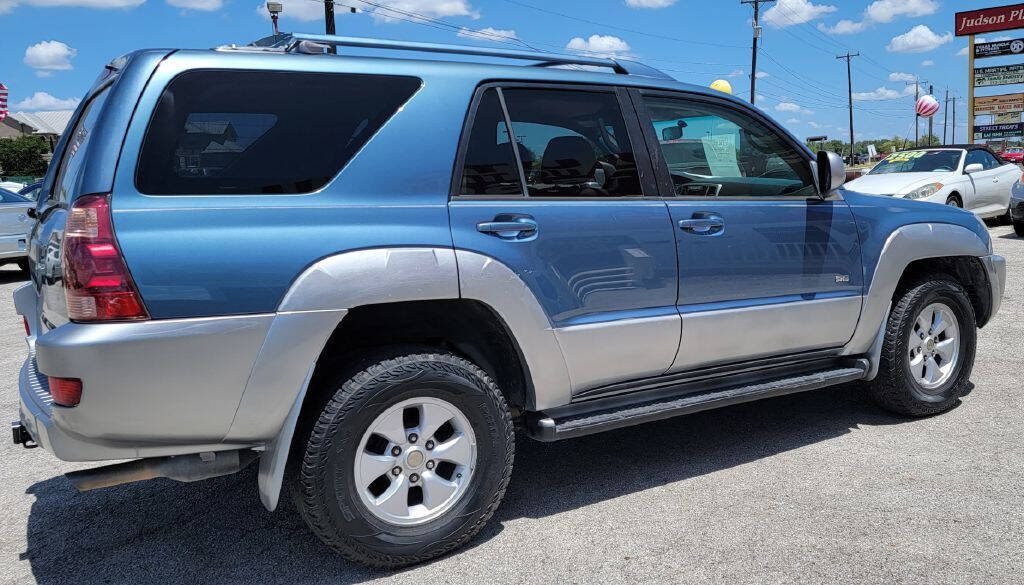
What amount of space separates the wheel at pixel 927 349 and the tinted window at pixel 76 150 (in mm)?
3924

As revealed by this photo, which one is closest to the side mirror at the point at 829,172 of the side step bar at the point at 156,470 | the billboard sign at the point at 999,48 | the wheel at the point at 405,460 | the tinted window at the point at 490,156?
the tinted window at the point at 490,156

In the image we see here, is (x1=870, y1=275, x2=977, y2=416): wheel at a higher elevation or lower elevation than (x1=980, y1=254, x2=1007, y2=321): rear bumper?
lower

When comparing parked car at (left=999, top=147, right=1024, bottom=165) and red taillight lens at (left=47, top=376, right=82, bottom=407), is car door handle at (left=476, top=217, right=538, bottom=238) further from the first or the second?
parked car at (left=999, top=147, right=1024, bottom=165)

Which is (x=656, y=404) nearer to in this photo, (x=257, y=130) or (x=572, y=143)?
(x=572, y=143)

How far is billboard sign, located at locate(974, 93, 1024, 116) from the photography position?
28266 mm

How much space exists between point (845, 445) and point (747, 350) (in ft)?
3.07

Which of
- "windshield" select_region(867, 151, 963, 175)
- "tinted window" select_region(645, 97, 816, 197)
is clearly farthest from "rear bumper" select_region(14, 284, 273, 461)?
"windshield" select_region(867, 151, 963, 175)

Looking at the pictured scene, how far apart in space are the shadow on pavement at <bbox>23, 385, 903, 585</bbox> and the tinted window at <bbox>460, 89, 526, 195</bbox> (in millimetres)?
1416

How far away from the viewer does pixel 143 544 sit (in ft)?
10.5

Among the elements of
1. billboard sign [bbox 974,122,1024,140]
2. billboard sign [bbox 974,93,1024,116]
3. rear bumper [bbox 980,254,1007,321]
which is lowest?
rear bumper [bbox 980,254,1007,321]

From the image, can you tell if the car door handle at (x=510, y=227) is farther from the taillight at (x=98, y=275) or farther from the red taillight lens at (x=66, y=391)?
the red taillight lens at (x=66, y=391)

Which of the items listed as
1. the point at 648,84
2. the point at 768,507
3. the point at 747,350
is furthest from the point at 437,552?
the point at 648,84

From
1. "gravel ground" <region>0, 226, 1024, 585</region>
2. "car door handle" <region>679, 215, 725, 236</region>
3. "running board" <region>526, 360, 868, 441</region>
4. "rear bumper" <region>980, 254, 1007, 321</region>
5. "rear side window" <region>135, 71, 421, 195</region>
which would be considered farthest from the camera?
"rear bumper" <region>980, 254, 1007, 321</region>

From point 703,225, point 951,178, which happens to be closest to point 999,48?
point 951,178
